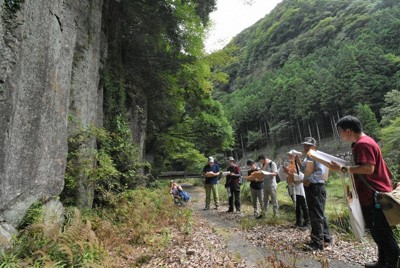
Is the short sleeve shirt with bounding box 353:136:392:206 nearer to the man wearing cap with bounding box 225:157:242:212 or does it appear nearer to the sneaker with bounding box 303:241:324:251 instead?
the sneaker with bounding box 303:241:324:251

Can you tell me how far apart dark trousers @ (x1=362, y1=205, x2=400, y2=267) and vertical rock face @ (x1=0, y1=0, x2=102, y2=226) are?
5.22 metres

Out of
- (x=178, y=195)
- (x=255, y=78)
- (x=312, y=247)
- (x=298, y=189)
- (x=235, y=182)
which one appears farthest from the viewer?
(x=255, y=78)

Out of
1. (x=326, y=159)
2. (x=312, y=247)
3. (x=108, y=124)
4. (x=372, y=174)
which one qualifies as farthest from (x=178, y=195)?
(x=372, y=174)

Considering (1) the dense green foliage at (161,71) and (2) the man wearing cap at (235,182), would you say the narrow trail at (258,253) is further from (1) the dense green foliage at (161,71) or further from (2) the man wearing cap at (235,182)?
(1) the dense green foliage at (161,71)

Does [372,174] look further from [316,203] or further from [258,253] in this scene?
[258,253]

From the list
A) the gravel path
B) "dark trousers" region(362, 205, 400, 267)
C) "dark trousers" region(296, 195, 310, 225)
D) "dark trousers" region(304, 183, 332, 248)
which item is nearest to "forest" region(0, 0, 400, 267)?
the gravel path

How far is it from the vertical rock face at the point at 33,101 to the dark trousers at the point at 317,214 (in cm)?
532

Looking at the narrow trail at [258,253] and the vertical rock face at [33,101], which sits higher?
the vertical rock face at [33,101]

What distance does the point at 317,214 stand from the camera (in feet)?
16.4

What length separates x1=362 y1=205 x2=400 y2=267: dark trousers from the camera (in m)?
3.03

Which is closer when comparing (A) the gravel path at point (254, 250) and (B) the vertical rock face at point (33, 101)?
(B) the vertical rock face at point (33, 101)

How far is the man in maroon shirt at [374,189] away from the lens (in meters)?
3.05

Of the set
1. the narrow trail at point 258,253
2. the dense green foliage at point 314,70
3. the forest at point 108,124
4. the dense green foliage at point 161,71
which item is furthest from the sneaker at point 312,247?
the dense green foliage at point 314,70

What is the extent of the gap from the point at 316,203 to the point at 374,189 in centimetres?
206
